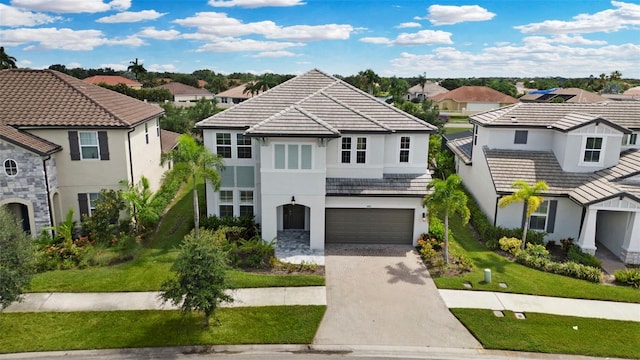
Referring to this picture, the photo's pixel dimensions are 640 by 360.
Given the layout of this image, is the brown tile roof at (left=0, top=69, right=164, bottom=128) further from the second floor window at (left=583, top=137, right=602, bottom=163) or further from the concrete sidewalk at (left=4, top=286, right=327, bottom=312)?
the second floor window at (left=583, top=137, right=602, bottom=163)

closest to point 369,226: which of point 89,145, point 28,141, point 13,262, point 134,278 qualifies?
point 134,278

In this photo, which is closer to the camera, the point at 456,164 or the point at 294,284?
the point at 294,284

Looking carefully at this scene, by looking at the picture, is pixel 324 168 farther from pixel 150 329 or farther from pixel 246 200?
pixel 150 329

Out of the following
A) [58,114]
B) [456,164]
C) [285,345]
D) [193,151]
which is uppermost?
[58,114]

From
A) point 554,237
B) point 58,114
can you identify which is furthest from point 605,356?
point 58,114

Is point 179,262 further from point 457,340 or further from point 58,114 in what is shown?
point 58,114

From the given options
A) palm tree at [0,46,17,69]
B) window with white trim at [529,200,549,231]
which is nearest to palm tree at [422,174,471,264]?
window with white trim at [529,200,549,231]

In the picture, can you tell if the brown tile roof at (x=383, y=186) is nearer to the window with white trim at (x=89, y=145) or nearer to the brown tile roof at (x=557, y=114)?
the brown tile roof at (x=557, y=114)

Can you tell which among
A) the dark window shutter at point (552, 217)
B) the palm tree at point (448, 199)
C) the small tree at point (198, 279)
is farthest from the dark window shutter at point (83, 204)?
the dark window shutter at point (552, 217)
